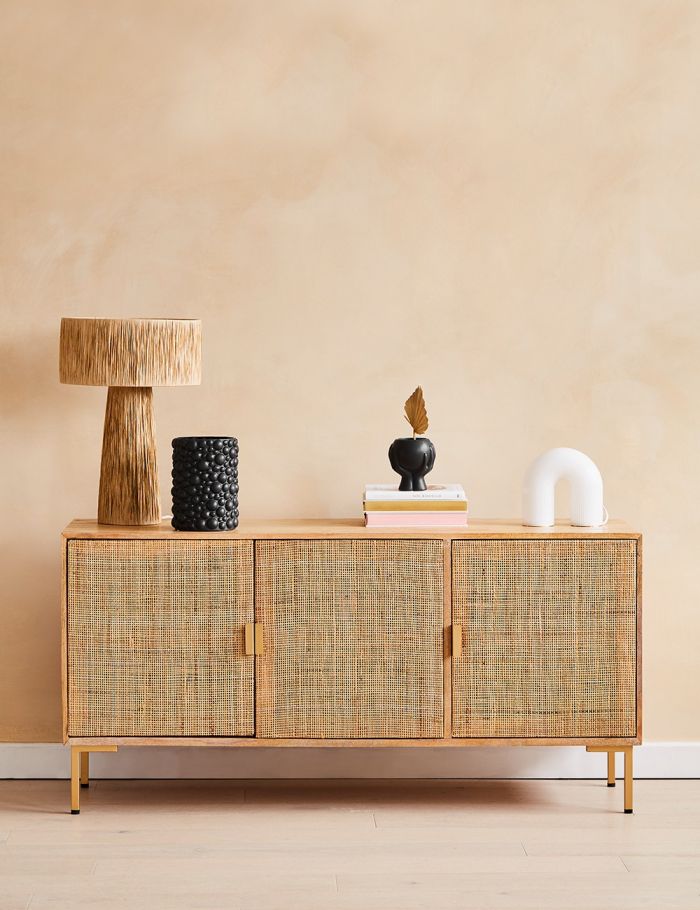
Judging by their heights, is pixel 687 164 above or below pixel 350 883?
above

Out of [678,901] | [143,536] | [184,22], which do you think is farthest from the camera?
[184,22]

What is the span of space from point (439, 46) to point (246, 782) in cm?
207

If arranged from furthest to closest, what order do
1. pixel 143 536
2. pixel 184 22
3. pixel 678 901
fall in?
pixel 184 22 → pixel 143 536 → pixel 678 901

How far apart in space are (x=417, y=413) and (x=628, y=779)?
3.49ft

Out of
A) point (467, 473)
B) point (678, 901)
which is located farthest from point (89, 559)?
point (678, 901)

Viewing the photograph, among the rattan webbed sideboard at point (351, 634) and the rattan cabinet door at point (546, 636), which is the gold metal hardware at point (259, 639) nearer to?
the rattan webbed sideboard at point (351, 634)

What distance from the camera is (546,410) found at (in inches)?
126

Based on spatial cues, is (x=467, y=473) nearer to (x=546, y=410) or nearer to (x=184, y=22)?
(x=546, y=410)

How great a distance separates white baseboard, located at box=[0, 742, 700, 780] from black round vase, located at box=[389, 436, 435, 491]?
778 mm

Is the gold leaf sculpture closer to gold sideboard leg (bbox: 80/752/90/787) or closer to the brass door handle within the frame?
the brass door handle

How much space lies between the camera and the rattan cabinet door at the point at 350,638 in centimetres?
284

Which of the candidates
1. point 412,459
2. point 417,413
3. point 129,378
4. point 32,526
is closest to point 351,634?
point 412,459

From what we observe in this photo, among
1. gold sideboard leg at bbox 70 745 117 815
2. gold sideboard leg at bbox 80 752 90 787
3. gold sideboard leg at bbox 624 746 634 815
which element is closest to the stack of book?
gold sideboard leg at bbox 624 746 634 815

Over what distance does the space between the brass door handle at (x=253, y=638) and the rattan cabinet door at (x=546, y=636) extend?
1.56 feet
